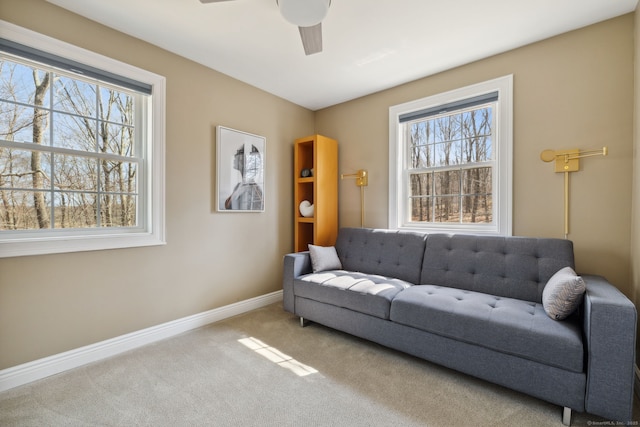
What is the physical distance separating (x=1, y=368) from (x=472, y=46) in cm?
426

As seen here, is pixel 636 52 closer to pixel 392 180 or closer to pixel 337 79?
pixel 392 180

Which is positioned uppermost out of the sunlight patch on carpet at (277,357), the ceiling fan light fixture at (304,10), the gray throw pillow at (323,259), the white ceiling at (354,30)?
the white ceiling at (354,30)

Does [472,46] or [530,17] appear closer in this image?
[530,17]

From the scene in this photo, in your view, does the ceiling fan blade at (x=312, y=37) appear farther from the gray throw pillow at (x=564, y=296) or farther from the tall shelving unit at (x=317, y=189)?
the gray throw pillow at (x=564, y=296)

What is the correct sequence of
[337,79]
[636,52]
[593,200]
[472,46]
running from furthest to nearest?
[337,79] → [472,46] → [593,200] → [636,52]

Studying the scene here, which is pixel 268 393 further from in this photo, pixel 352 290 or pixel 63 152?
pixel 63 152

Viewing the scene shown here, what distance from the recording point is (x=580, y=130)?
7.41 feet

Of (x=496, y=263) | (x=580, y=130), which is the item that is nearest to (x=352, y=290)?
(x=496, y=263)

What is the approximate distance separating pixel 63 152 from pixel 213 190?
3.88ft

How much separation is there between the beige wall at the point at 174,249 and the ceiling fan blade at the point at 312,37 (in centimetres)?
133

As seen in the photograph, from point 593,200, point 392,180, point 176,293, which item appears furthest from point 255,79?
point 593,200

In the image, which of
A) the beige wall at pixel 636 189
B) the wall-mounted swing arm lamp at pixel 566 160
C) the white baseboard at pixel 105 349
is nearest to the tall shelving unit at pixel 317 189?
the white baseboard at pixel 105 349

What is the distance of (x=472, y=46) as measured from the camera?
2500mm

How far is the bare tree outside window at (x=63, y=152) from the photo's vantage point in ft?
6.32
